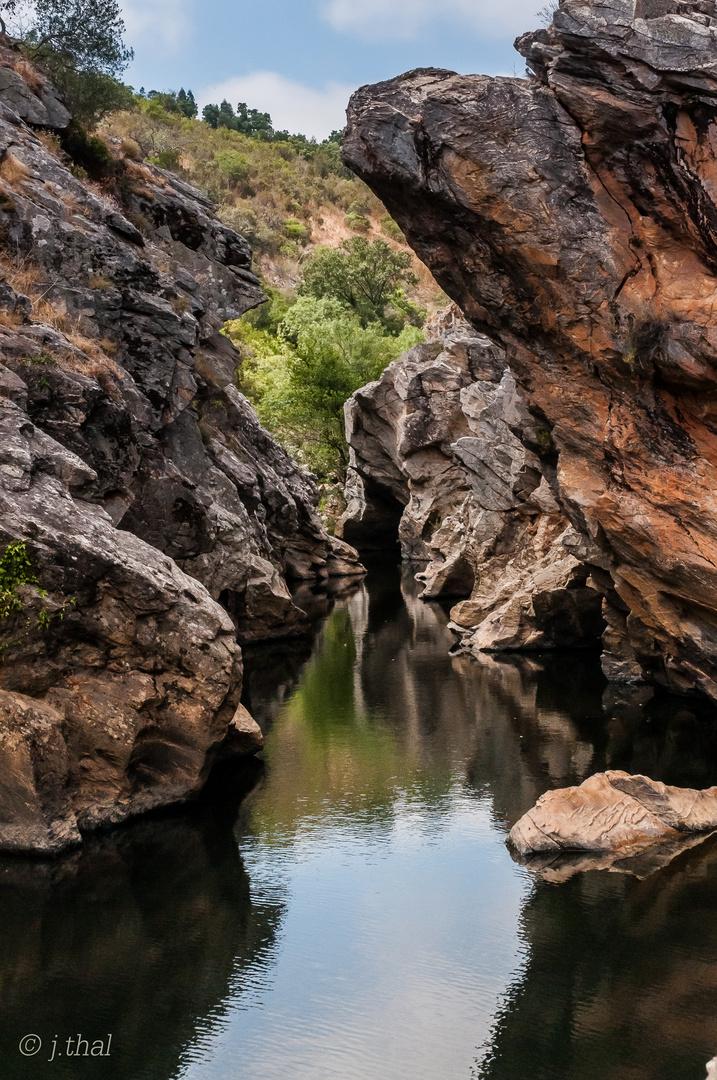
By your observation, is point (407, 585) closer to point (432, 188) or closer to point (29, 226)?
point (29, 226)

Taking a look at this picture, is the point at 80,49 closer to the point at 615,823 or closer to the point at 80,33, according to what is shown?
the point at 80,33

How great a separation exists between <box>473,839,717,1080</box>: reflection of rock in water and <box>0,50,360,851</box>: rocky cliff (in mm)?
6108

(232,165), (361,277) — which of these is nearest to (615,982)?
(361,277)

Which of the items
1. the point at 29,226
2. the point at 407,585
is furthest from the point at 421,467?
the point at 29,226

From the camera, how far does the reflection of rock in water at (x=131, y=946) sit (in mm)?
8992

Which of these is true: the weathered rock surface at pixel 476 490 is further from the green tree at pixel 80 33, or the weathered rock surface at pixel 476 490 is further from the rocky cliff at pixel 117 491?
the green tree at pixel 80 33

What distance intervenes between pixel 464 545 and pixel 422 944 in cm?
2360

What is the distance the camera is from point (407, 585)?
42.8 metres

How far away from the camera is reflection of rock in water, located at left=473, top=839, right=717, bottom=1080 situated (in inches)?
331

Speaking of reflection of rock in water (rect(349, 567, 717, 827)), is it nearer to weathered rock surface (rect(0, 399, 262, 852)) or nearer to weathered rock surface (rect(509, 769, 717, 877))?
weathered rock surface (rect(509, 769, 717, 877))

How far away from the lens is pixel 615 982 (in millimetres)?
9672

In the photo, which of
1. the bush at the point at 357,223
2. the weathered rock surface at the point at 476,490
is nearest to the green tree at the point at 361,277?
the weathered rock surface at the point at 476,490

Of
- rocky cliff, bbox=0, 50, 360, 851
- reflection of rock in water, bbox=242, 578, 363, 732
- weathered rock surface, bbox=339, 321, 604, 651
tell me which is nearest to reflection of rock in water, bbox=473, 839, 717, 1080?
rocky cliff, bbox=0, 50, 360, 851

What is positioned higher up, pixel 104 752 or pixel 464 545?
pixel 464 545
